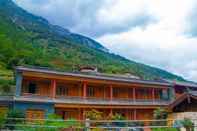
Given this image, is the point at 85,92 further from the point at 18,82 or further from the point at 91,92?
the point at 18,82

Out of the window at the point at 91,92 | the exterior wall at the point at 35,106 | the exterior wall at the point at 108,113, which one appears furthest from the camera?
the window at the point at 91,92

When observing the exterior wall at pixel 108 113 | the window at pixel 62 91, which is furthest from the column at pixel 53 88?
the window at pixel 62 91

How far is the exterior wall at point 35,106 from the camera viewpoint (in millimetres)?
29531

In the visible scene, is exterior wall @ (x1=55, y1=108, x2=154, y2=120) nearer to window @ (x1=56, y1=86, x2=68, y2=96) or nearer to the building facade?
the building facade

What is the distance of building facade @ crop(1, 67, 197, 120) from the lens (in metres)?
30.7

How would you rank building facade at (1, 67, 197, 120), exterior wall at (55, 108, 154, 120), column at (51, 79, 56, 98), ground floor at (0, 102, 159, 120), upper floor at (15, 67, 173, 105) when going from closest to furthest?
1. ground floor at (0, 102, 159, 120)
2. building facade at (1, 67, 197, 120)
3. upper floor at (15, 67, 173, 105)
4. column at (51, 79, 56, 98)
5. exterior wall at (55, 108, 154, 120)

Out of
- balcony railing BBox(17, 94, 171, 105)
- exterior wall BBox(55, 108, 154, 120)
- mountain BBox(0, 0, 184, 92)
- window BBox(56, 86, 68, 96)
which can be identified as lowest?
exterior wall BBox(55, 108, 154, 120)

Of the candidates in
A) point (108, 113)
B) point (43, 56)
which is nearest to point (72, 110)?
point (108, 113)

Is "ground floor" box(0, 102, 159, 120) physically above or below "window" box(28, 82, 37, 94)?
below

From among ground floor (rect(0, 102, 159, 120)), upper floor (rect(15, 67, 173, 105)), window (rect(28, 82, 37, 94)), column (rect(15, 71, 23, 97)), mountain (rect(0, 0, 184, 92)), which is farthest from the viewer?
mountain (rect(0, 0, 184, 92))

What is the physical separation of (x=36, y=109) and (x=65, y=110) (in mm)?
5052

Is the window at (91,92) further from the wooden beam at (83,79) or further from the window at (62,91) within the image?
the window at (62,91)

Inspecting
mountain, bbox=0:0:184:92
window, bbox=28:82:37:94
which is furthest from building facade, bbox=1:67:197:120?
mountain, bbox=0:0:184:92

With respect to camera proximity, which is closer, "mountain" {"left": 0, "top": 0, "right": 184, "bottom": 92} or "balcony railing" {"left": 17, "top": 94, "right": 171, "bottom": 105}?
"balcony railing" {"left": 17, "top": 94, "right": 171, "bottom": 105}
